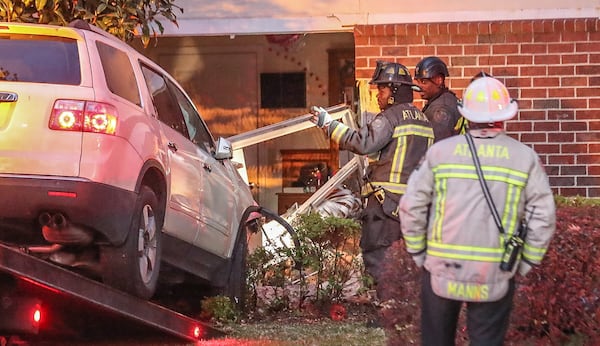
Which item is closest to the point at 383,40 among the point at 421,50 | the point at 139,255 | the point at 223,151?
the point at 421,50

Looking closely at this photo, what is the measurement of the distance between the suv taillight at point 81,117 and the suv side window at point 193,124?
69.5 inches

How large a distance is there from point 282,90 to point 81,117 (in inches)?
310

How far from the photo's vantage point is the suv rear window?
5238 mm

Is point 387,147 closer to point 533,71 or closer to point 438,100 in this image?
point 438,100

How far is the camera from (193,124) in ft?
23.5

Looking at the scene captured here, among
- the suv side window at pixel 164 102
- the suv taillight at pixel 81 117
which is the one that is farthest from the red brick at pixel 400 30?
the suv taillight at pixel 81 117

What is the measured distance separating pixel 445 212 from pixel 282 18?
6.86 metres

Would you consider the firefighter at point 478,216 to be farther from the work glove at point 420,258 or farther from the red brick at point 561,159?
the red brick at point 561,159

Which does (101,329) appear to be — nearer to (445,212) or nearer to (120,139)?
(120,139)

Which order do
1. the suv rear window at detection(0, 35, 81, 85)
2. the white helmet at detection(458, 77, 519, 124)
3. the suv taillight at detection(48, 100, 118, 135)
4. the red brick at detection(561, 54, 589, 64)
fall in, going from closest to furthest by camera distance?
the white helmet at detection(458, 77, 519, 124), the suv taillight at detection(48, 100, 118, 135), the suv rear window at detection(0, 35, 81, 85), the red brick at detection(561, 54, 589, 64)

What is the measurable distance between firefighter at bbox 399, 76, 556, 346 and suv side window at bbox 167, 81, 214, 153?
3215mm

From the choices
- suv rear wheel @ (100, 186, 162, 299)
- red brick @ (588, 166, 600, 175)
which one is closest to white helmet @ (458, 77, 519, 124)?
suv rear wheel @ (100, 186, 162, 299)

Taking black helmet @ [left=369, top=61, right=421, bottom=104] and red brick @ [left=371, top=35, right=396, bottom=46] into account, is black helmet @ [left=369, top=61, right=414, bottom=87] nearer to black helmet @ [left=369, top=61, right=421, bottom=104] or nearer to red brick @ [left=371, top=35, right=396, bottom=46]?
black helmet @ [left=369, top=61, right=421, bottom=104]

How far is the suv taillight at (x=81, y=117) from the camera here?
16.5 feet
